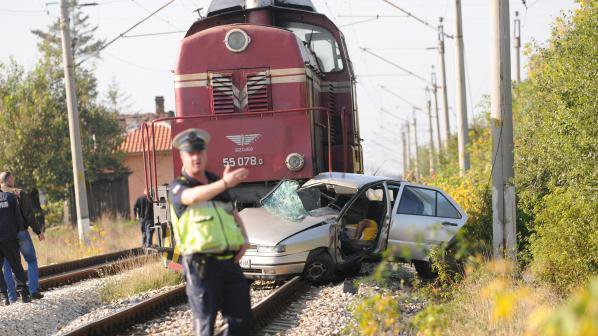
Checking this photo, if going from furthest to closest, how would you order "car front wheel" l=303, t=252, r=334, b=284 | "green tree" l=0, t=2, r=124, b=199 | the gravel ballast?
"green tree" l=0, t=2, r=124, b=199, "car front wheel" l=303, t=252, r=334, b=284, the gravel ballast

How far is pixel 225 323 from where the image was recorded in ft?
19.5

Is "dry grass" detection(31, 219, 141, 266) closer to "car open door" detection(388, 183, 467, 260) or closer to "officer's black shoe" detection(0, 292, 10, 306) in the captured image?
"officer's black shoe" detection(0, 292, 10, 306)

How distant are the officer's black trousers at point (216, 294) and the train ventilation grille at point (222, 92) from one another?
7.32 m

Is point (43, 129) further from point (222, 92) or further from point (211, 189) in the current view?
point (211, 189)

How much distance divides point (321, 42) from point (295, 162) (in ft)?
10.4

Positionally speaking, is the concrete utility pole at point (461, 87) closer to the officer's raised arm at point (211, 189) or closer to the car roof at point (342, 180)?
the car roof at point (342, 180)

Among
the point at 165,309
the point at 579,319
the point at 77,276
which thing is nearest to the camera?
the point at 579,319

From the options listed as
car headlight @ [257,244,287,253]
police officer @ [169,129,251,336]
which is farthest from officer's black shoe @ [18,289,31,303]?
police officer @ [169,129,251,336]

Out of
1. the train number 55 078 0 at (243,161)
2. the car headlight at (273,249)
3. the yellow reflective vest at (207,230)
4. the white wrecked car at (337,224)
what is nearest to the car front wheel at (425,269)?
the white wrecked car at (337,224)

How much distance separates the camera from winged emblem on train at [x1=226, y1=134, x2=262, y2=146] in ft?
41.6

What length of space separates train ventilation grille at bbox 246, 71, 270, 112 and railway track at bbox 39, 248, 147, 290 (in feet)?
14.0

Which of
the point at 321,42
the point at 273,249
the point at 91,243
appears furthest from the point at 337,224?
the point at 91,243

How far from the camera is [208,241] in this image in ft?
18.5

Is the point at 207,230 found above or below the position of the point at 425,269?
above
